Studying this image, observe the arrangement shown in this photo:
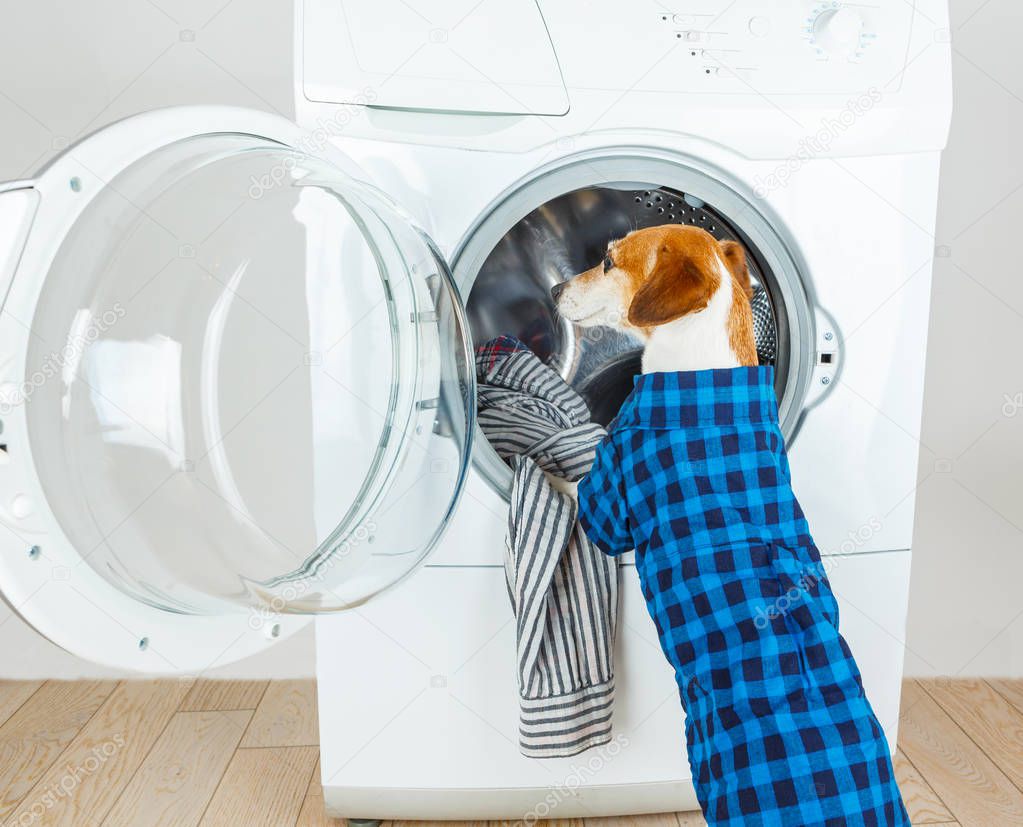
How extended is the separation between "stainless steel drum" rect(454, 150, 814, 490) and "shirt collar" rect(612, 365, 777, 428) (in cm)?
10

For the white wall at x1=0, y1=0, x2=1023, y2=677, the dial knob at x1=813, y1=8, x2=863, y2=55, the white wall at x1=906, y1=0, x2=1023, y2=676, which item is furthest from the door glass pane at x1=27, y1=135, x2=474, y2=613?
the white wall at x1=906, y1=0, x2=1023, y2=676

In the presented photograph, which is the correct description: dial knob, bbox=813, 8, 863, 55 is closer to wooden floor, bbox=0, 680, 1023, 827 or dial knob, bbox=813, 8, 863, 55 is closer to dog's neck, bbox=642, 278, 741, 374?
dog's neck, bbox=642, 278, 741, 374

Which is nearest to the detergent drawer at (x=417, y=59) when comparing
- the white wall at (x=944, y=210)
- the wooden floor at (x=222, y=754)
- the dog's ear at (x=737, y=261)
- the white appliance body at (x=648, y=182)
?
the white appliance body at (x=648, y=182)

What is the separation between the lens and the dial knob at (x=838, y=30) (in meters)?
0.81

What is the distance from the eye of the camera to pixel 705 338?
0.78 m

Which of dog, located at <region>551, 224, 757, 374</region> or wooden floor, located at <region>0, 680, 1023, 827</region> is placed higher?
dog, located at <region>551, 224, 757, 374</region>

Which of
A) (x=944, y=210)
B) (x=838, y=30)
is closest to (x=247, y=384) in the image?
(x=838, y=30)

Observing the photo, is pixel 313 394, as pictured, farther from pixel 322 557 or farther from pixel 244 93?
pixel 244 93

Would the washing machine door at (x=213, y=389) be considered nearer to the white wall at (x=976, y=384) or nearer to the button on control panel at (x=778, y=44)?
the button on control panel at (x=778, y=44)

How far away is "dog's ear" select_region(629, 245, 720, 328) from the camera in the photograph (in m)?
0.78

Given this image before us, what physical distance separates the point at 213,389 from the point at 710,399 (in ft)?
1.38

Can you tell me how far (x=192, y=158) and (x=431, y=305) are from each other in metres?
0.24

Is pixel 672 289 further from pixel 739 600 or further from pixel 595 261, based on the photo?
pixel 739 600

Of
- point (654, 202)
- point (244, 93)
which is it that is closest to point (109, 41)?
point (244, 93)
